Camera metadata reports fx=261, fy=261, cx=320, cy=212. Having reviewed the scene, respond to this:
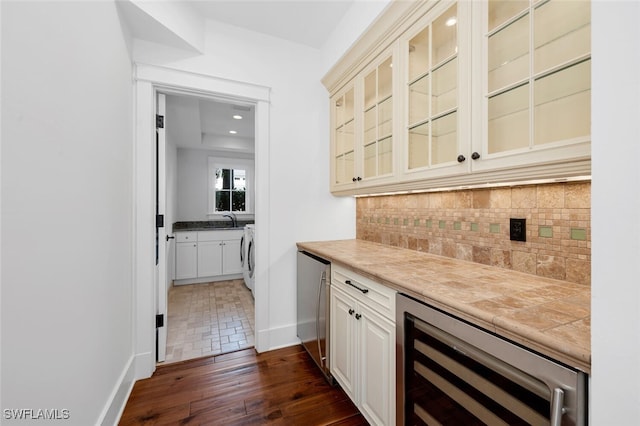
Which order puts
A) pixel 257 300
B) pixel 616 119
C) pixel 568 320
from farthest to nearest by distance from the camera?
pixel 257 300 < pixel 568 320 < pixel 616 119

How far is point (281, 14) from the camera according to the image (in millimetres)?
2041

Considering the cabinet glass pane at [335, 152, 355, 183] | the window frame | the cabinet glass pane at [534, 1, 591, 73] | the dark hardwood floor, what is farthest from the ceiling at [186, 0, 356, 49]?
the window frame

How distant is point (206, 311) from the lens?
3160 mm

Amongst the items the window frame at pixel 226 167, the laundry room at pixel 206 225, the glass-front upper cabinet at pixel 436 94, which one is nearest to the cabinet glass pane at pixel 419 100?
the glass-front upper cabinet at pixel 436 94

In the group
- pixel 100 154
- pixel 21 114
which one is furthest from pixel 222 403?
pixel 21 114

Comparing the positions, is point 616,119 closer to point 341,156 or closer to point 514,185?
point 514,185

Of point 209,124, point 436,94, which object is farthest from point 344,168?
point 209,124

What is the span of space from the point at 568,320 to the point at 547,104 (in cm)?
75

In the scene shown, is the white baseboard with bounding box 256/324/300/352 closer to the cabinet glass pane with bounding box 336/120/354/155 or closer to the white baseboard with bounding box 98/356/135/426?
the white baseboard with bounding box 98/356/135/426

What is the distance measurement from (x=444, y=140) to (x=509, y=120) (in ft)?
1.00

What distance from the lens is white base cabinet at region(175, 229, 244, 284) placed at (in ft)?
14.1

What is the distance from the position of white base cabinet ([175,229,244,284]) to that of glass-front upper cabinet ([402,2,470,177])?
384 cm

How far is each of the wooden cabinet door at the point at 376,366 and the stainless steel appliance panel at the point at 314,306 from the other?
0.41 metres

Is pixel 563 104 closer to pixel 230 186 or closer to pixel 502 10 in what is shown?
pixel 502 10
